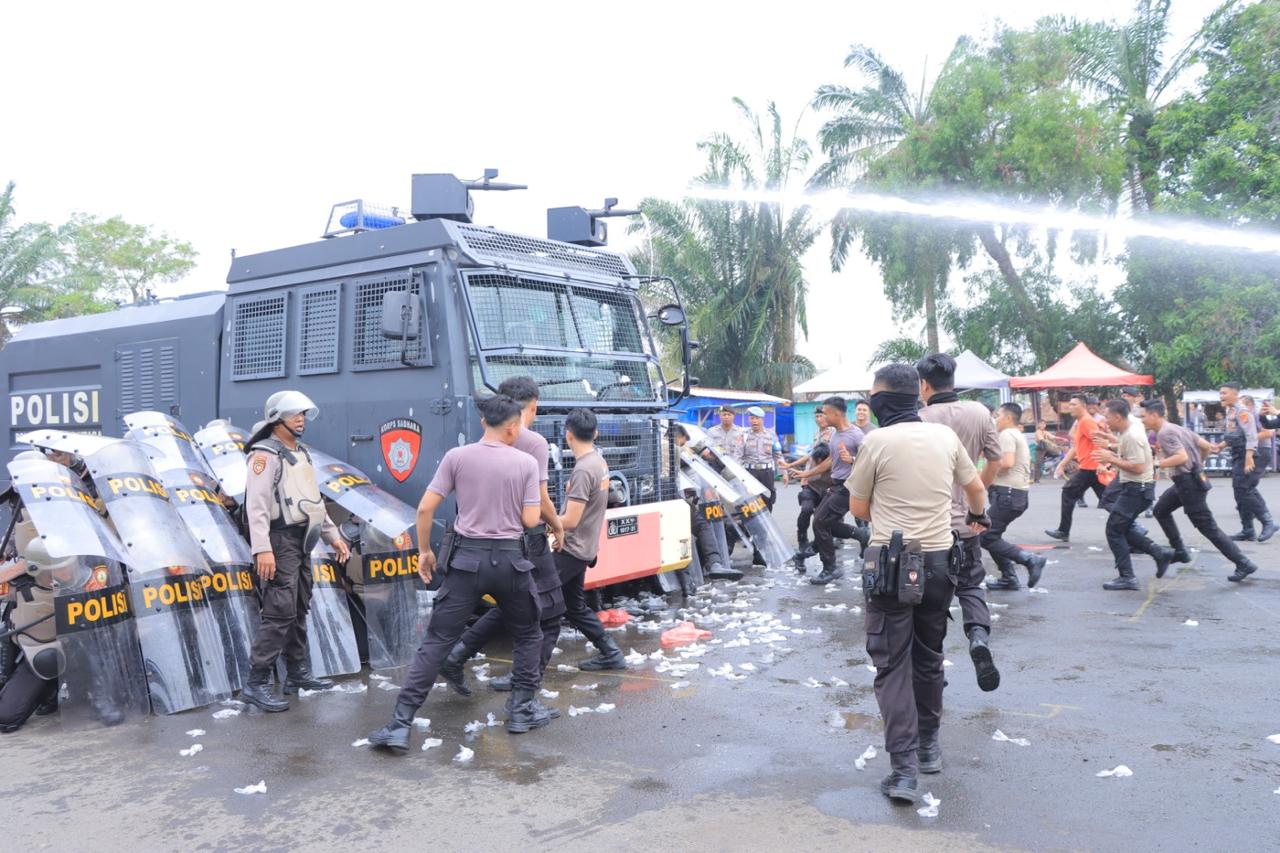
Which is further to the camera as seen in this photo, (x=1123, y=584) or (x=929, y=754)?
(x=1123, y=584)

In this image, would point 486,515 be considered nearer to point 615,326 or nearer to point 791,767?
point 791,767

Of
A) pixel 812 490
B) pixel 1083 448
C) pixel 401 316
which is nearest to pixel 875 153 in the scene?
pixel 1083 448

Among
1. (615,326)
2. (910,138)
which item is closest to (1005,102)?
(910,138)

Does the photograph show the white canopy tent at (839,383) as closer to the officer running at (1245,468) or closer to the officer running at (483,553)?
the officer running at (1245,468)

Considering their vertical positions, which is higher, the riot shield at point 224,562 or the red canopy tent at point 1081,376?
the red canopy tent at point 1081,376

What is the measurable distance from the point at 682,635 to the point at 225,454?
3.70m

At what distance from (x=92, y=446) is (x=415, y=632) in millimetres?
2507

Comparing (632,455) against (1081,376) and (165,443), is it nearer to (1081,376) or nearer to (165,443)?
(165,443)

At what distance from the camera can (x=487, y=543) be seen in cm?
531

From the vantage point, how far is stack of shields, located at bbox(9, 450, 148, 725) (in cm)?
580

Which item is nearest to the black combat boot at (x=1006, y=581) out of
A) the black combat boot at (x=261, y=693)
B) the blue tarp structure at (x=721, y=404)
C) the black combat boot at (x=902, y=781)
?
the black combat boot at (x=902, y=781)

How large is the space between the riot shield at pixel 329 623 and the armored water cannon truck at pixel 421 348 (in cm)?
75

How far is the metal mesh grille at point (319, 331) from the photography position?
25.5 ft

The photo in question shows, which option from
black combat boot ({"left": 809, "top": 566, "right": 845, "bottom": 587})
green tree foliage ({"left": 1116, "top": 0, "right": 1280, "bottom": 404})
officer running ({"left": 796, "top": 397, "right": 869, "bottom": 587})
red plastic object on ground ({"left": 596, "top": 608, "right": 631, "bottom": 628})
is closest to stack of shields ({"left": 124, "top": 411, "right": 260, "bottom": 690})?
red plastic object on ground ({"left": 596, "top": 608, "right": 631, "bottom": 628})
